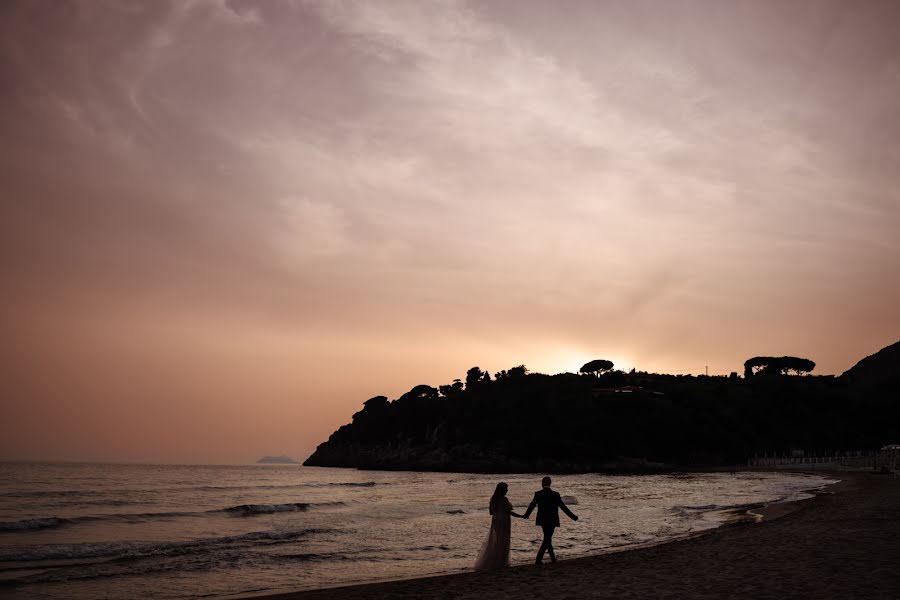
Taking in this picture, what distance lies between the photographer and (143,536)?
27.7 metres

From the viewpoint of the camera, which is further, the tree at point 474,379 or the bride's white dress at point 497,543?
the tree at point 474,379

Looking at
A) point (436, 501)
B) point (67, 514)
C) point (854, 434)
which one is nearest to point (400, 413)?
point (854, 434)

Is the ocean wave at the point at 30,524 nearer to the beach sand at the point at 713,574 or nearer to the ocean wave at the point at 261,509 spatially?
the ocean wave at the point at 261,509

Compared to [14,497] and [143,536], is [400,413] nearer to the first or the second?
[14,497]

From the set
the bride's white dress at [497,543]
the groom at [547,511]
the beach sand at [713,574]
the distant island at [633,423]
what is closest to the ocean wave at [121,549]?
the beach sand at [713,574]

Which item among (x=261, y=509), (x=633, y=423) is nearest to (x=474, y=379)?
(x=633, y=423)

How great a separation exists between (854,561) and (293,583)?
13.5m

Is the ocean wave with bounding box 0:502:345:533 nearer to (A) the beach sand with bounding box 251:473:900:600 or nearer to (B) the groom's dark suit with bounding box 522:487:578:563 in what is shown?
(A) the beach sand with bounding box 251:473:900:600

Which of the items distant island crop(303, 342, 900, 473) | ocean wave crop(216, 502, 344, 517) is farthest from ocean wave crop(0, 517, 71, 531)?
distant island crop(303, 342, 900, 473)

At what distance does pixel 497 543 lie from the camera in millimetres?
16547

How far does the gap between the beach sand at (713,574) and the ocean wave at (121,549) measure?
10.9 meters

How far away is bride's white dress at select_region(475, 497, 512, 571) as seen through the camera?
16.4 metres

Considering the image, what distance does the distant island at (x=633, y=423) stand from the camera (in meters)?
134

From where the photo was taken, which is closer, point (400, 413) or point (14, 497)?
point (14, 497)
